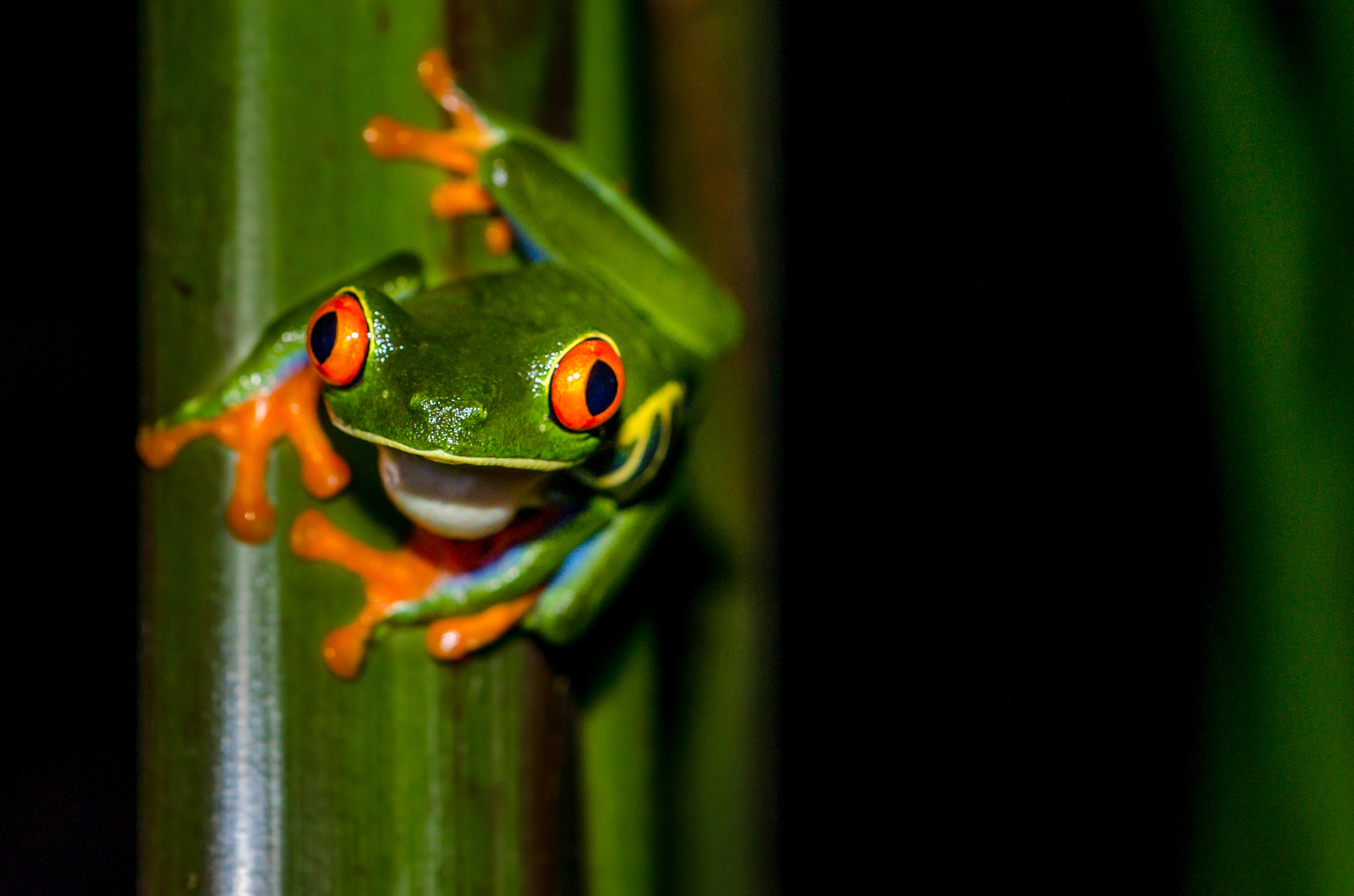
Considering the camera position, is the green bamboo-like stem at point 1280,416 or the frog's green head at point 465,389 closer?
the green bamboo-like stem at point 1280,416

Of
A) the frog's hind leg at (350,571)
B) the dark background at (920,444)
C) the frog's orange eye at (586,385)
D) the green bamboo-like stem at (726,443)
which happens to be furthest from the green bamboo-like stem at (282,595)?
the dark background at (920,444)

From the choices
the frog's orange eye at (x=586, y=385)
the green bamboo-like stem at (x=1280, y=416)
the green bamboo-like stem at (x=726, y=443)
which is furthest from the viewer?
the green bamboo-like stem at (x=726, y=443)

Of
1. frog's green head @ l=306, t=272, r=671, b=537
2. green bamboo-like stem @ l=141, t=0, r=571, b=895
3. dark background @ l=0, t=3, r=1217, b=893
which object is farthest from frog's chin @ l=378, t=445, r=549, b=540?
dark background @ l=0, t=3, r=1217, b=893

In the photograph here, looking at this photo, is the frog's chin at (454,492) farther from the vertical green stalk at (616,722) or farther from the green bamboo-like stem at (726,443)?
the green bamboo-like stem at (726,443)

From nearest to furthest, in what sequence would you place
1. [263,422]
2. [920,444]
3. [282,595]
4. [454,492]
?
[282,595], [263,422], [454,492], [920,444]

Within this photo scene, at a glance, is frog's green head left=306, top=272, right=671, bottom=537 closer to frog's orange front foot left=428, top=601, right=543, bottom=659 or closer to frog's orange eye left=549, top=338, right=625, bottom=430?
frog's orange eye left=549, top=338, right=625, bottom=430

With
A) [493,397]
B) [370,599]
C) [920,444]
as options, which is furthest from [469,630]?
[920,444]

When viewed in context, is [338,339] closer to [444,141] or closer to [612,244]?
[444,141]
